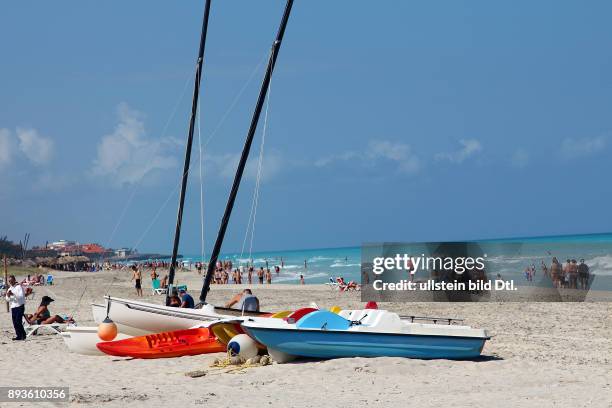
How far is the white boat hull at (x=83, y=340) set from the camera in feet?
58.9

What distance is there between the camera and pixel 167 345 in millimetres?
17531

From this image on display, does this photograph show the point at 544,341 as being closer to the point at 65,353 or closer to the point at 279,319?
the point at 279,319

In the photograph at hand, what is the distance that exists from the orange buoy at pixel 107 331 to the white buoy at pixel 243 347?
2.42m

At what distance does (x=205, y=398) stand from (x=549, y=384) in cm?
485

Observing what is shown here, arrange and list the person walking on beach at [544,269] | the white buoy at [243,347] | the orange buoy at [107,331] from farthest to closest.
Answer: the person walking on beach at [544,269] → the orange buoy at [107,331] → the white buoy at [243,347]

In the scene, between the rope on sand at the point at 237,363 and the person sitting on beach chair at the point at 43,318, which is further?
the person sitting on beach chair at the point at 43,318

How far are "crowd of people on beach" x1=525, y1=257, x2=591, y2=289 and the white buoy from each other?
16.4 meters

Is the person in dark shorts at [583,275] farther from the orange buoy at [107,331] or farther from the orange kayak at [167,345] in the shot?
the orange buoy at [107,331]

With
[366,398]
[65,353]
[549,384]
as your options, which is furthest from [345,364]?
[65,353]

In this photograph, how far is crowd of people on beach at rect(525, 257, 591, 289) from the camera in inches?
1215

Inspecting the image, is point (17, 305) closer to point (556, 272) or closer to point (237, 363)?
point (237, 363)

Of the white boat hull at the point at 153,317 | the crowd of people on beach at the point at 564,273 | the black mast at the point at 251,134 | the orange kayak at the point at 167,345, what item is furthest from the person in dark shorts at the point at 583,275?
the orange kayak at the point at 167,345

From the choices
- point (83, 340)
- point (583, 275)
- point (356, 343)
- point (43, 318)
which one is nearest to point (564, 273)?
point (583, 275)

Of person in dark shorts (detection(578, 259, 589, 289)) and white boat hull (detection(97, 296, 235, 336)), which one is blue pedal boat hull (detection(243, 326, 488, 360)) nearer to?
white boat hull (detection(97, 296, 235, 336))
